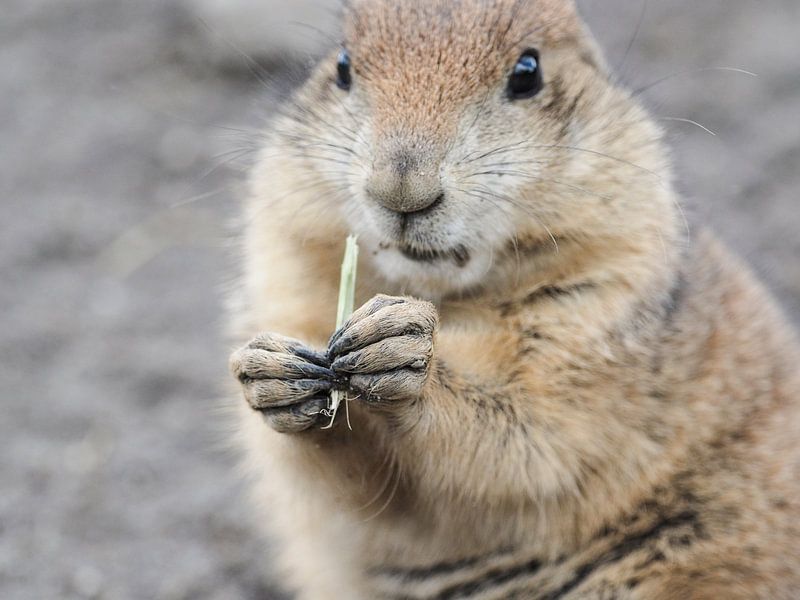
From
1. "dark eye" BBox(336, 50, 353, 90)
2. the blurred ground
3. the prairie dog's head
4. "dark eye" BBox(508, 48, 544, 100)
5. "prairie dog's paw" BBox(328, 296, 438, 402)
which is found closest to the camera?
"prairie dog's paw" BBox(328, 296, 438, 402)

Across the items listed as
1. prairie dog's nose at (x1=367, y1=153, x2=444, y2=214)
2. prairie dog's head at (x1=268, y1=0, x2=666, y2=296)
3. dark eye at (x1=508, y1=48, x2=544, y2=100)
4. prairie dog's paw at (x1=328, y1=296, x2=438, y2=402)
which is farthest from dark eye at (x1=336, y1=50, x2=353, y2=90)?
prairie dog's paw at (x1=328, y1=296, x2=438, y2=402)

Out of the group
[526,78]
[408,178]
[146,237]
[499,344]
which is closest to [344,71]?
[526,78]

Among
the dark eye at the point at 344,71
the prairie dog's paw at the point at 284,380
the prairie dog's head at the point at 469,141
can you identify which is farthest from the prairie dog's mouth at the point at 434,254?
the dark eye at the point at 344,71

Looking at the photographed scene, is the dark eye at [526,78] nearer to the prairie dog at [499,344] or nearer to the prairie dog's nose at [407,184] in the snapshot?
the prairie dog at [499,344]

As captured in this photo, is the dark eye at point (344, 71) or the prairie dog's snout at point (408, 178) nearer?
the prairie dog's snout at point (408, 178)

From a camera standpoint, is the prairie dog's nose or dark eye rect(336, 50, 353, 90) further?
dark eye rect(336, 50, 353, 90)

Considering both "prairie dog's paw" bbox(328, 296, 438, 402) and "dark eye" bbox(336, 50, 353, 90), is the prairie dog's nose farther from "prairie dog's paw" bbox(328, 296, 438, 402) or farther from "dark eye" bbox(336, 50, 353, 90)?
"dark eye" bbox(336, 50, 353, 90)

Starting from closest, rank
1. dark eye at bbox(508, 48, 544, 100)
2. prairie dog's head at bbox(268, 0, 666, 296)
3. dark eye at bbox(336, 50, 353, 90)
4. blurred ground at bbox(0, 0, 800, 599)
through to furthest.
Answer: prairie dog's head at bbox(268, 0, 666, 296) → dark eye at bbox(508, 48, 544, 100) → dark eye at bbox(336, 50, 353, 90) → blurred ground at bbox(0, 0, 800, 599)
